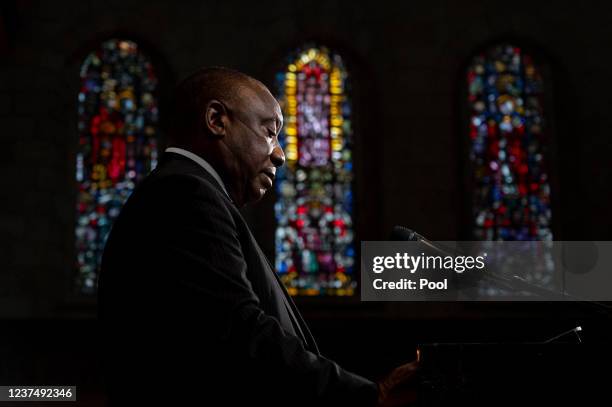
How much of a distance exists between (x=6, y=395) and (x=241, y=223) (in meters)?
6.26

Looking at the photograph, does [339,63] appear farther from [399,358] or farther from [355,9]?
[399,358]

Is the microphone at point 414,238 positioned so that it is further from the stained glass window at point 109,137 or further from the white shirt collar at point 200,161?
the stained glass window at point 109,137

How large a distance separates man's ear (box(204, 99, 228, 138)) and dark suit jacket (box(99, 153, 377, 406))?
0.21m

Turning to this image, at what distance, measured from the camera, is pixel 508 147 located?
28.1 feet

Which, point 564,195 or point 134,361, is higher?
point 564,195

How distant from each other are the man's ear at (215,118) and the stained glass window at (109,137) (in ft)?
20.0

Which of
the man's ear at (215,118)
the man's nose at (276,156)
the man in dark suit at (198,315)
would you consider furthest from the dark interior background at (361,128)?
the man in dark suit at (198,315)

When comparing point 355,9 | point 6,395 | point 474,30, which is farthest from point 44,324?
point 474,30

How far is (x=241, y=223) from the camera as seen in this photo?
1945 mm

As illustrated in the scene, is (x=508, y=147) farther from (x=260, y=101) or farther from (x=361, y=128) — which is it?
(x=260, y=101)

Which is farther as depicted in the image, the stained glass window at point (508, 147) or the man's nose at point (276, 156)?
the stained glass window at point (508, 147)

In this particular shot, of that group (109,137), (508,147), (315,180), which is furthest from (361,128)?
(109,137)

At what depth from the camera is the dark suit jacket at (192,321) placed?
176cm

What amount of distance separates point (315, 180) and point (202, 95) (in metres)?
6.29
